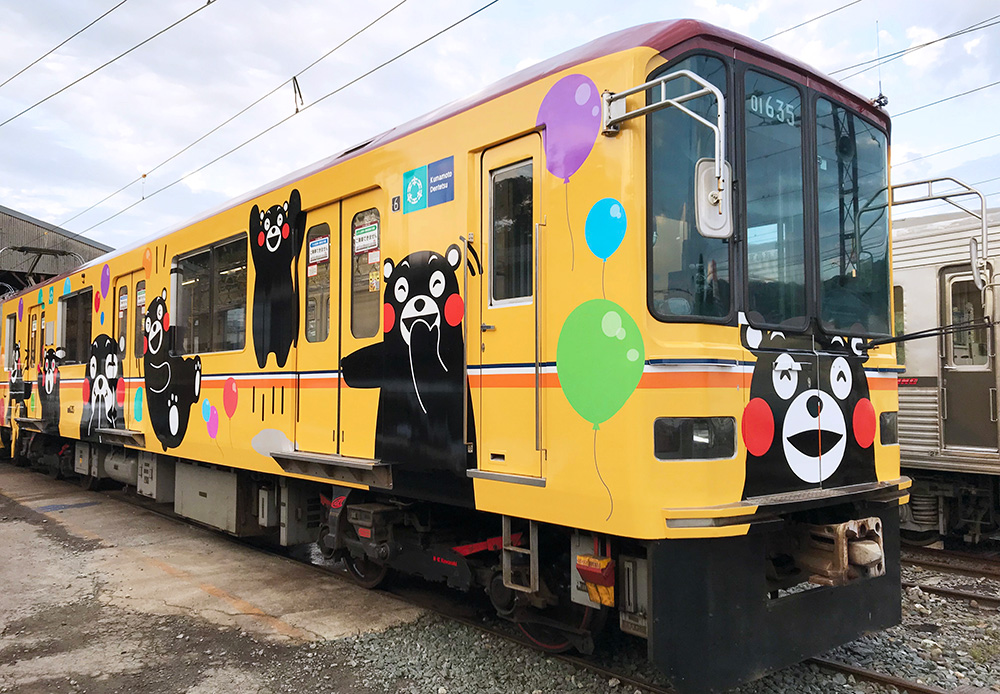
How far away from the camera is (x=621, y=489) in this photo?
3656 millimetres

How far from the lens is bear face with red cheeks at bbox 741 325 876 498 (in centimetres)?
392

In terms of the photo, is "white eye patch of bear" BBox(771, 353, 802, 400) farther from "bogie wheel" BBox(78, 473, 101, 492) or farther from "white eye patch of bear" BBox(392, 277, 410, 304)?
"bogie wheel" BBox(78, 473, 101, 492)

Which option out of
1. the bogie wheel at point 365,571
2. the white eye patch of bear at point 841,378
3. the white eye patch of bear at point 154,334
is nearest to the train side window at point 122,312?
the white eye patch of bear at point 154,334

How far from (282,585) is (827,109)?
552 cm

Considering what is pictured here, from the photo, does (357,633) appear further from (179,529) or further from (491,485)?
(179,529)

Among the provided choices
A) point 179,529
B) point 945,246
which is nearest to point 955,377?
point 945,246

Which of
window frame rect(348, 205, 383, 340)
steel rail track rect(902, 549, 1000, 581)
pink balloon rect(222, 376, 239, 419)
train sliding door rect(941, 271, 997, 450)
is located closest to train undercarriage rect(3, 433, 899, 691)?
window frame rect(348, 205, 383, 340)

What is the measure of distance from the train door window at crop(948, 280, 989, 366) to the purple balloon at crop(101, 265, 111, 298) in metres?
10.1

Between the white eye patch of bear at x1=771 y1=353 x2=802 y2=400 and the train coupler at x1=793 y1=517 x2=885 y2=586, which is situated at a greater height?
the white eye patch of bear at x1=771 y1=353 x2=802 y2=400

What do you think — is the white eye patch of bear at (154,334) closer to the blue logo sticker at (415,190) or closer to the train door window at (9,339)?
the blue logo sticker at (415,190)

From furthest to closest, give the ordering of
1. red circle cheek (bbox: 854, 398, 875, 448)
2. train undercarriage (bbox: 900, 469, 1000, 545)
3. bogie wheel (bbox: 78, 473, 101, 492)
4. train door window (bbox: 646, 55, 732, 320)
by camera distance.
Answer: bogie wheel (bbox: 78, 473, 101, 492), train undercarriage (bbox: 900, 469, 1000, 545), red circle cheek (bbox: 854, 398, 875, 448), train door window (bbox: 646, 55, 732, 320)

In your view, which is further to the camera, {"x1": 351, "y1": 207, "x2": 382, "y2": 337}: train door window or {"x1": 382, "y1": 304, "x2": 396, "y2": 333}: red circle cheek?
{"x1": 351, "y1": 207, "x2": 382, "y2": 337}: train door window

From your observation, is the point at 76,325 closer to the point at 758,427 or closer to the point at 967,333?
the point at 758,427

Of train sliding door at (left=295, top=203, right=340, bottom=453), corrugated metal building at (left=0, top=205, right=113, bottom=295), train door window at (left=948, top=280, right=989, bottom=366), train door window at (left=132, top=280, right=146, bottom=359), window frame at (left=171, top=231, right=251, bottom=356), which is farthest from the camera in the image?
corrugated metal building at (left=0, top=205, right=113, bottom=295)
